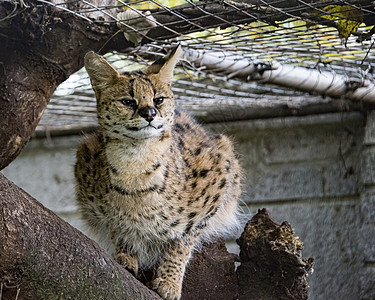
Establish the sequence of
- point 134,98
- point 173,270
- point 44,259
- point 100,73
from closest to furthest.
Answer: point 44,259 < point 134,98 < point 100,73 < point 173,270

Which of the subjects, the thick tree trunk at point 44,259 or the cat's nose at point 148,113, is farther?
the cat's nose at point 148,113

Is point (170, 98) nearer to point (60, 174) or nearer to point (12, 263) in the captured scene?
point (12, 263)

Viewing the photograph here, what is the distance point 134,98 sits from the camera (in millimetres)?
3088

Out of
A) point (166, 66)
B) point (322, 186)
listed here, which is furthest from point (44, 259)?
point (322, 186)

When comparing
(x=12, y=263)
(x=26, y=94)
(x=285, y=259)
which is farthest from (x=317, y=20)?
(x=12, y=263)

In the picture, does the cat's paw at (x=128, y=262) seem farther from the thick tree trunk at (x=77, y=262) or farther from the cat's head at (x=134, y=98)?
the cat's head at (x=134, y=98)

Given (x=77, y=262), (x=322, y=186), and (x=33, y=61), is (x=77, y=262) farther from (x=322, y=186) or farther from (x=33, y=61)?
(x=322, y=186)

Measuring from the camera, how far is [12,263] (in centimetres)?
234

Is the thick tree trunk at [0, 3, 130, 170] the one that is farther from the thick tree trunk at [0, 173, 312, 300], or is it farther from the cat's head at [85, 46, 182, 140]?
the thick tree trunk at [0, 173, 312, 300]

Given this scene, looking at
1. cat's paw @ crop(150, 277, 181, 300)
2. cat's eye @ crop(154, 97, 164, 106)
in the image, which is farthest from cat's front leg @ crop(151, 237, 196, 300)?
cat's eye @ crop(154, 97, 164, 106)

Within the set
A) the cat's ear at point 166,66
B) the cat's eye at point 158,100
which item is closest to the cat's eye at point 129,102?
the cat's eye at point 158,100

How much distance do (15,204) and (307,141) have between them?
9.85 feet

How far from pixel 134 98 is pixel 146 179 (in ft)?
1.31

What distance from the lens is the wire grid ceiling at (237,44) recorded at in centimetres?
284
